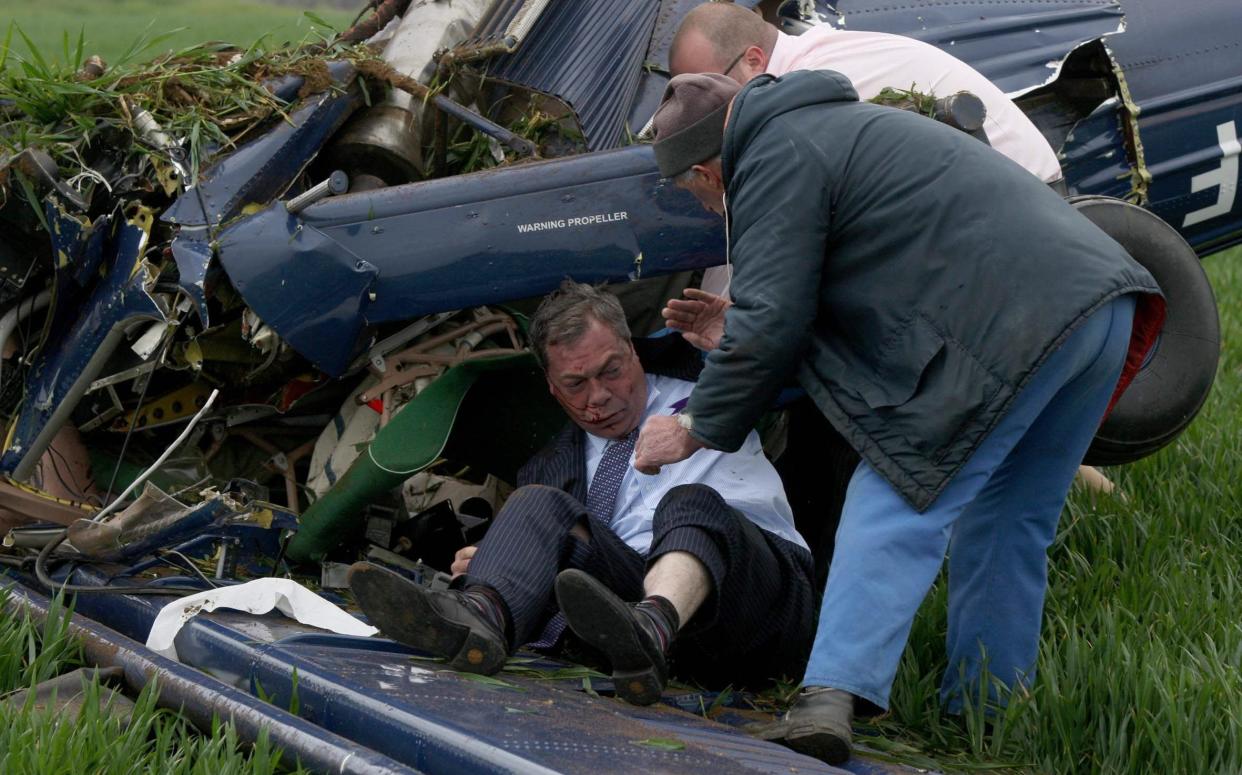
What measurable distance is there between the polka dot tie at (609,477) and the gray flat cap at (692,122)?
909 millimetres

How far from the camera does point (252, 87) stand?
4.50 metres

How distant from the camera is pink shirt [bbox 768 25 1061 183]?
4.38 metres

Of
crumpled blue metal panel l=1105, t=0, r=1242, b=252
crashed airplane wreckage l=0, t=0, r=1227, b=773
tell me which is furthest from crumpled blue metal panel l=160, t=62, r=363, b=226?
crumpled blue metal panel l=1105, t=0, r=1242, b=252

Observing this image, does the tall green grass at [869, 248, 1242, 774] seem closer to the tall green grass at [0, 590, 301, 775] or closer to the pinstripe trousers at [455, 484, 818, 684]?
the pinstripe trousers at [455, 484, 818, 684]

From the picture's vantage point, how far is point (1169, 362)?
4.59 meters

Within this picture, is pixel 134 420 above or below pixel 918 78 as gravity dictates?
below

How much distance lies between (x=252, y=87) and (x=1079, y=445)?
254cm

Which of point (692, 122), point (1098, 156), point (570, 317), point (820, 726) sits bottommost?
point (820, 726)

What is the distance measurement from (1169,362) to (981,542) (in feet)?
4.60

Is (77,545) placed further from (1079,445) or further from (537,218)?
(1079,445)

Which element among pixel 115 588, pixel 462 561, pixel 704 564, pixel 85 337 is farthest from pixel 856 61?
pixel 115 588

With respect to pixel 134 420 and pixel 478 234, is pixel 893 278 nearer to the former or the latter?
pixel 478 234

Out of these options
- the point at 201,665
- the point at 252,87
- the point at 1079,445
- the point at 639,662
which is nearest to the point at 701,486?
the point at 639,662

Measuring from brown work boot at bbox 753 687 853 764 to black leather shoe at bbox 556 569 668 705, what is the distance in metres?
0.27
